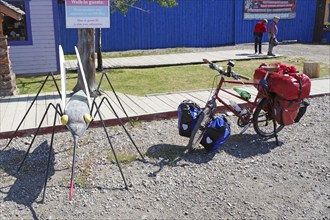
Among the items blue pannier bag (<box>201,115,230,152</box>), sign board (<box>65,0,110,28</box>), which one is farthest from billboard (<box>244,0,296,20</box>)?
blue pannier bag (<box>201,115,230,152</box>)

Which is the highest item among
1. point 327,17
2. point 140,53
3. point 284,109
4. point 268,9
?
point 268,9

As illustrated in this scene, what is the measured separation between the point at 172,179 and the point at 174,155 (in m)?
0.71

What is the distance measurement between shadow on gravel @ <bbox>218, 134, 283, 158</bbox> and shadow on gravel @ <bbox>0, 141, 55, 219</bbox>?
2.46m

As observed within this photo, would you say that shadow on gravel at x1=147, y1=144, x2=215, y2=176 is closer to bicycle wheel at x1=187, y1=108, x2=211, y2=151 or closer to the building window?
bicycle wheel at x1=187, y1=108, x2=211, y2=151

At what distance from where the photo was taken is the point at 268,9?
21.7 m

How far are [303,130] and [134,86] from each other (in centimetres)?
448

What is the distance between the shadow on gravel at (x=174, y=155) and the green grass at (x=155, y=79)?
319 centimetres

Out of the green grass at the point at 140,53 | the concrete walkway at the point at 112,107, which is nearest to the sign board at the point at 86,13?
the concrete walkway at the point at 112,107

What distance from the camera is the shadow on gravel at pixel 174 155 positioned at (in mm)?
5098

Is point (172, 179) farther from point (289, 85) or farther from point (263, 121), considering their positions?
point (289, 85)

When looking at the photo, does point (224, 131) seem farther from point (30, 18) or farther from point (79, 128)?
point (30, 18)

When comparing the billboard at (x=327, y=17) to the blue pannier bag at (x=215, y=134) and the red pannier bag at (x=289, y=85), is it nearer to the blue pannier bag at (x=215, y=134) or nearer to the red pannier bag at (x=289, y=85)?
the red pannier bag at (x=289, y=85)

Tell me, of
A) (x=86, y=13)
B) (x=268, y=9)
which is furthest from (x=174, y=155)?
(x=268, y=9)

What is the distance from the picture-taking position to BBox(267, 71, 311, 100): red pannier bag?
5.48 m
